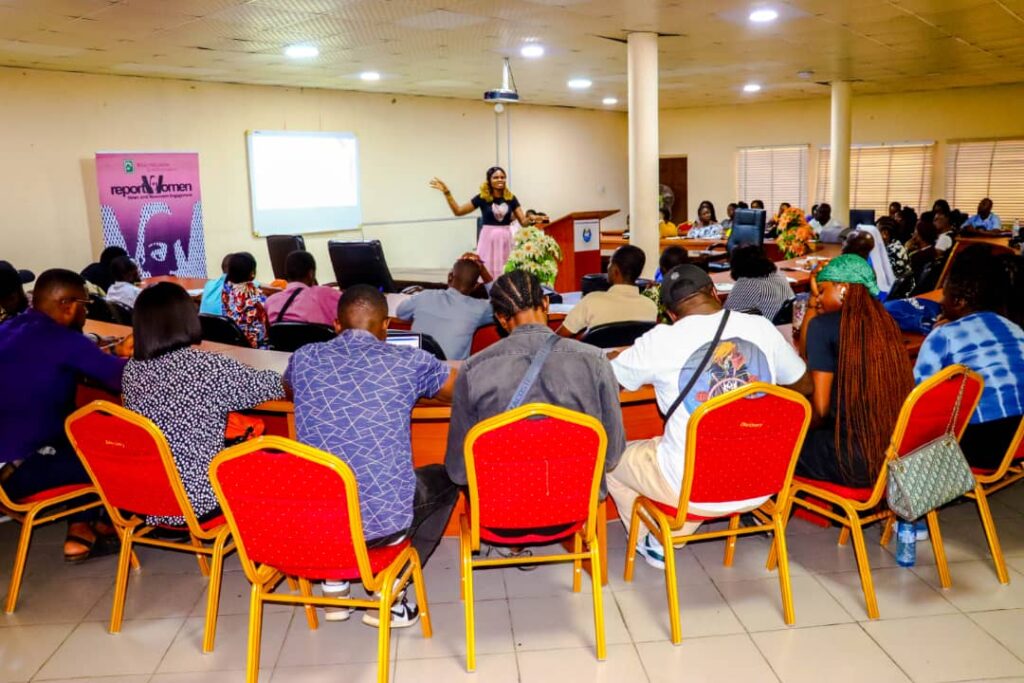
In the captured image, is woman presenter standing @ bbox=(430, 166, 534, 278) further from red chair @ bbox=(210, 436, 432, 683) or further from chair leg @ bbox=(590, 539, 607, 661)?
red chair @ bbox=(210, 436, 432, 683)

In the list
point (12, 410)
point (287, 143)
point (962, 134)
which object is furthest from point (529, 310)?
point (962, 134)

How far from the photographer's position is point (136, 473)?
2.68m

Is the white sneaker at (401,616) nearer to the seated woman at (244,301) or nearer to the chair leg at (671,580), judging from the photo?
the chair leg at (671,580)

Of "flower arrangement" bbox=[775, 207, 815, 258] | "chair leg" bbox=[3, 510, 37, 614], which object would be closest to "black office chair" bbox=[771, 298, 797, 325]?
"flower arrangement" bbox=[775, 207, 815, 258]

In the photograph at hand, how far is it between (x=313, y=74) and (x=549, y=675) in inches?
328

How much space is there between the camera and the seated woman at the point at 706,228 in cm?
1070

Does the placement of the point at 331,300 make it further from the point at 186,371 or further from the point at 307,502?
the point at 307,502

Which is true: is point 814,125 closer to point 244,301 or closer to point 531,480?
point 244,301

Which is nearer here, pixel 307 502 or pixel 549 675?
pixel 307 502

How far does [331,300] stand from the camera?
4.72 meters

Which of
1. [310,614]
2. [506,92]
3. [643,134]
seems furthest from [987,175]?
[310,614]

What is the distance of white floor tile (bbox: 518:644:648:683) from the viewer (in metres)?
2.67

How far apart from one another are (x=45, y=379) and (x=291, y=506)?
61.6 inches

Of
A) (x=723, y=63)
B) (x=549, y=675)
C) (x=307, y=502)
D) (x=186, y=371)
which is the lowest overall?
(x=549, y=675)
